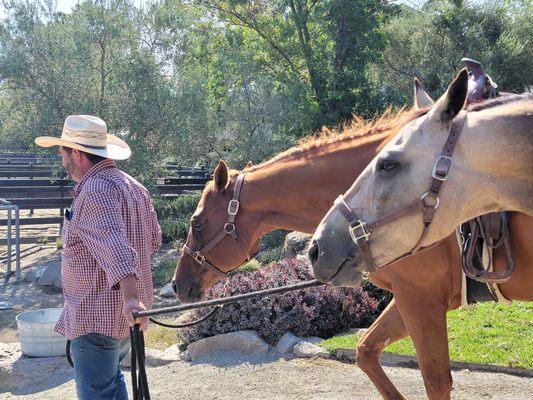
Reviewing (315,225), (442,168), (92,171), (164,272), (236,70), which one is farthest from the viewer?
(236,70)

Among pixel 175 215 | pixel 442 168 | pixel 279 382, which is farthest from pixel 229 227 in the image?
pixel 175 215

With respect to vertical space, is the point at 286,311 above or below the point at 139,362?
below

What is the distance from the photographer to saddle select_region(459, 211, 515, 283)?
286cm

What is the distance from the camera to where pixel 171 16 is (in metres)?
17.9

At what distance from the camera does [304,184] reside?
396 cm

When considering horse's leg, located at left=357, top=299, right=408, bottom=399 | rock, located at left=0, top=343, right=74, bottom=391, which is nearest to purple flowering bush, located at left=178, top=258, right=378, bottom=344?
rock, located at left=0, top=343, right=74, bottom=391

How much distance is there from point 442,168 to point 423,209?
18cm

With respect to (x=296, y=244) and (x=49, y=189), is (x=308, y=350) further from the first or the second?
(x=49, y=189)

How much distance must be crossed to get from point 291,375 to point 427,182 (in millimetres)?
4014

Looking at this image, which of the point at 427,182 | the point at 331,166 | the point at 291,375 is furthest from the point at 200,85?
the point at 427,182

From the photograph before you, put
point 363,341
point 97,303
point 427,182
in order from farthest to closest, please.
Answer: point 363,341
point 97,303
point 427,182

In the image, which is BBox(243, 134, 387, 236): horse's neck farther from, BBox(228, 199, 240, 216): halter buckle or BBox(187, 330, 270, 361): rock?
BBox(187, 330, 270, 361): rock

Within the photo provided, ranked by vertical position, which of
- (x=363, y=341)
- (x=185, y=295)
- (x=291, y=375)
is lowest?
(x=291, y=375)

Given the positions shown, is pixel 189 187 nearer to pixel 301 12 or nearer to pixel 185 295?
pixel 301 12
